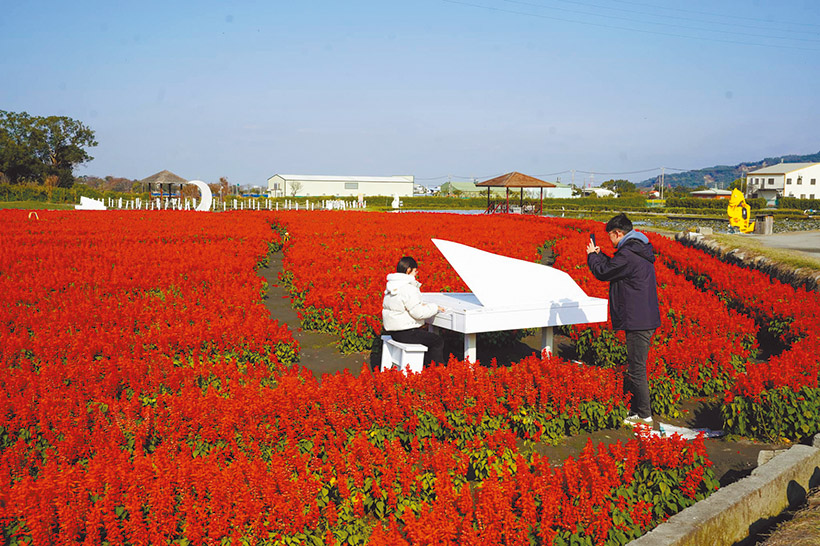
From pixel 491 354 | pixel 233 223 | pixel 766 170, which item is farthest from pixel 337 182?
pixel 491 354

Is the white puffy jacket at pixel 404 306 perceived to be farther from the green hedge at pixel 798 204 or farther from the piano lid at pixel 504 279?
the green hedge at pixel 798 204

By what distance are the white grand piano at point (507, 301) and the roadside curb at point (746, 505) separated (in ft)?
8.67

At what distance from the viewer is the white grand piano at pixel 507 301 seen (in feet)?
20.7

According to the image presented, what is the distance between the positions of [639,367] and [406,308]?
2.35 m

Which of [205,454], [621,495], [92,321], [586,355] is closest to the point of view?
[621,495]

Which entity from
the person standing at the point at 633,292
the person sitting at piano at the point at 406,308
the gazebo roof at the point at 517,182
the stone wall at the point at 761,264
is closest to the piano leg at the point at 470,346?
the person sitting at piano at the point at 406,308

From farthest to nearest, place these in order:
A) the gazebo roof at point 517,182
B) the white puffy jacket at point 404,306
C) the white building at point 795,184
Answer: the white building at point 795,184 → the gazebo roof at point 517,182 → the white puffy jacket at point 404,306

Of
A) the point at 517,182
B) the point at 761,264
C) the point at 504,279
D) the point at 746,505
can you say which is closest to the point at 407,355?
the point at 504,279

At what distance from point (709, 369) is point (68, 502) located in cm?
624

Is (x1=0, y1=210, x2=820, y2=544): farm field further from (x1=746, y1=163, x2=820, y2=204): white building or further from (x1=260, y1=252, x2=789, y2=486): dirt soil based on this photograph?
(x1=746, y1=163, x2=820, y2=204): white building

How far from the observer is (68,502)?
132 inches

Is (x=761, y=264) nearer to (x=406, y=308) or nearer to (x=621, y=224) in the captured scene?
(x=621, y=224)

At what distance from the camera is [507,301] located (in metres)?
6.59

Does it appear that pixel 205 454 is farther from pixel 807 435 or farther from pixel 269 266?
pixel 269 266
